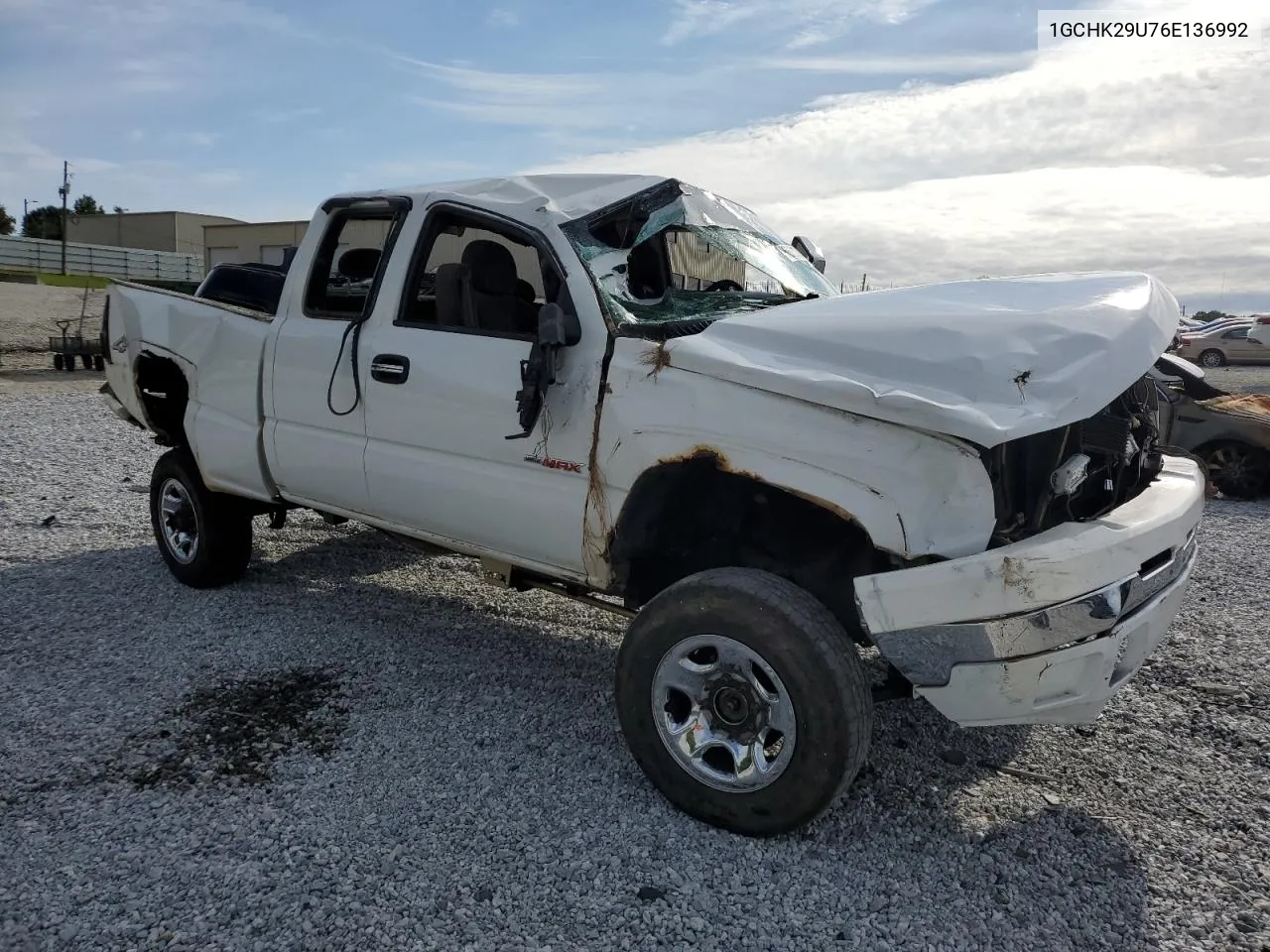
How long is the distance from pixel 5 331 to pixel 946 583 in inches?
1030

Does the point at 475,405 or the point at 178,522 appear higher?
the point at 475,405

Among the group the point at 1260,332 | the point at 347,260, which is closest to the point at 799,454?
the point at 347,260

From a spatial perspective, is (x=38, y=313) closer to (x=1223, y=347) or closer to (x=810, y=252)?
(x=810, y=252)

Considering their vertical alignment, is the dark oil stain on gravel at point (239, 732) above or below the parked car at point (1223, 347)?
below

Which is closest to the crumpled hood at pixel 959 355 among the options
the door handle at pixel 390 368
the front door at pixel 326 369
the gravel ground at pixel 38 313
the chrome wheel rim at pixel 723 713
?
the chrome wheel rim at pixel 723 713

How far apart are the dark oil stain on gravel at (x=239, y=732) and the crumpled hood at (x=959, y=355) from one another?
2077mm

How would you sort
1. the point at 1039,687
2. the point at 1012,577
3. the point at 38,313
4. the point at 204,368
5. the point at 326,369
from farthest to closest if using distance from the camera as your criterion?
the point at 38,313
the point at 204,368
the point at 326,369
the point at 1039,687
the point at 1012,577

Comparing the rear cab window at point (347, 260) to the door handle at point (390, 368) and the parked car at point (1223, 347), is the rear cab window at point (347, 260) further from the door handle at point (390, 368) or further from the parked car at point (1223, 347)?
the parked car at point (1223, 347)

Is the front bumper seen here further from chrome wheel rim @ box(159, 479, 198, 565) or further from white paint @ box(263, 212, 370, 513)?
chrome wheel rim @ box(159, 479, 198, 565)

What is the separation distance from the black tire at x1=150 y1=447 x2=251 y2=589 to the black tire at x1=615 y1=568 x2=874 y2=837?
3.14 meters

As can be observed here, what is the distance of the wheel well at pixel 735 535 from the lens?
134 inches

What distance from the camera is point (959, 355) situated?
2908 mm

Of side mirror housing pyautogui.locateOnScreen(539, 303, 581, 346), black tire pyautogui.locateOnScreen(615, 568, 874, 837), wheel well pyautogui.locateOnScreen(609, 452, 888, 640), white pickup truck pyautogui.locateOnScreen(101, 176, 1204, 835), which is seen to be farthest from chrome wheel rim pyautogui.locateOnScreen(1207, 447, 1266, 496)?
side mirror housing pyautogui.locateOnScreen(539, 303, 581, 346)

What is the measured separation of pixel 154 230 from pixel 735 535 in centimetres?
6947
